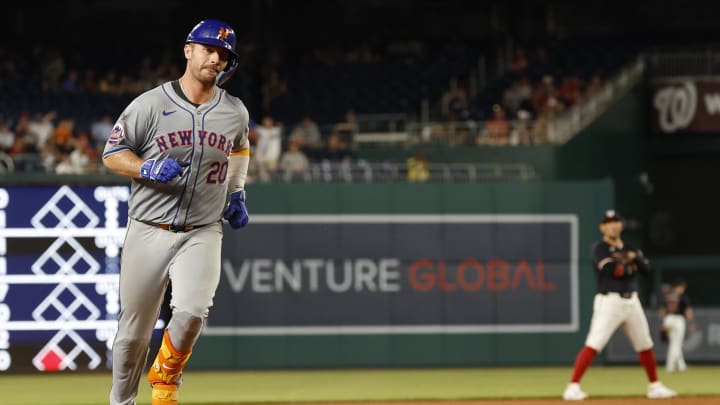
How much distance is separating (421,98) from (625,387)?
1205 centimetres

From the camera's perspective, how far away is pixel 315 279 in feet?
54.0

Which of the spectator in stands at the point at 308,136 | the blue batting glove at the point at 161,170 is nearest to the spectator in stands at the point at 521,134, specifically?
the spectator in stands at the point at 308,136

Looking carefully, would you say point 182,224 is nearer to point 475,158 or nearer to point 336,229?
point 336,229

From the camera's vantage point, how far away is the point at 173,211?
665 cm

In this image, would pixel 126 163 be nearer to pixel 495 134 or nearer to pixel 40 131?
pixel 40 131

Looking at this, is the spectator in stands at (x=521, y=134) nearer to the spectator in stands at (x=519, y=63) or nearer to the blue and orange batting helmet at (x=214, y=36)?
the spectator in stands at (x=519, y=63)

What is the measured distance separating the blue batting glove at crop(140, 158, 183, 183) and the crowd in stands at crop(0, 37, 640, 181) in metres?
12.2

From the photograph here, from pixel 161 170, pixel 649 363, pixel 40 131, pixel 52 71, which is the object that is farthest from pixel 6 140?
pixel 161 170

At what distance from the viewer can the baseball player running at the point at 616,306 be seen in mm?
11875

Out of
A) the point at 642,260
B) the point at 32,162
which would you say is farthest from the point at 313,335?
the point at 642,260

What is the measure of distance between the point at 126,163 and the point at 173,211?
36cm

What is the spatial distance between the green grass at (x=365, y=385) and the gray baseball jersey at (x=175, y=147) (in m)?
5.46

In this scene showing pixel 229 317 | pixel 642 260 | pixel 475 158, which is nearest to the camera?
pixel 642 260

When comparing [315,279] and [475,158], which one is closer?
[315,279]
